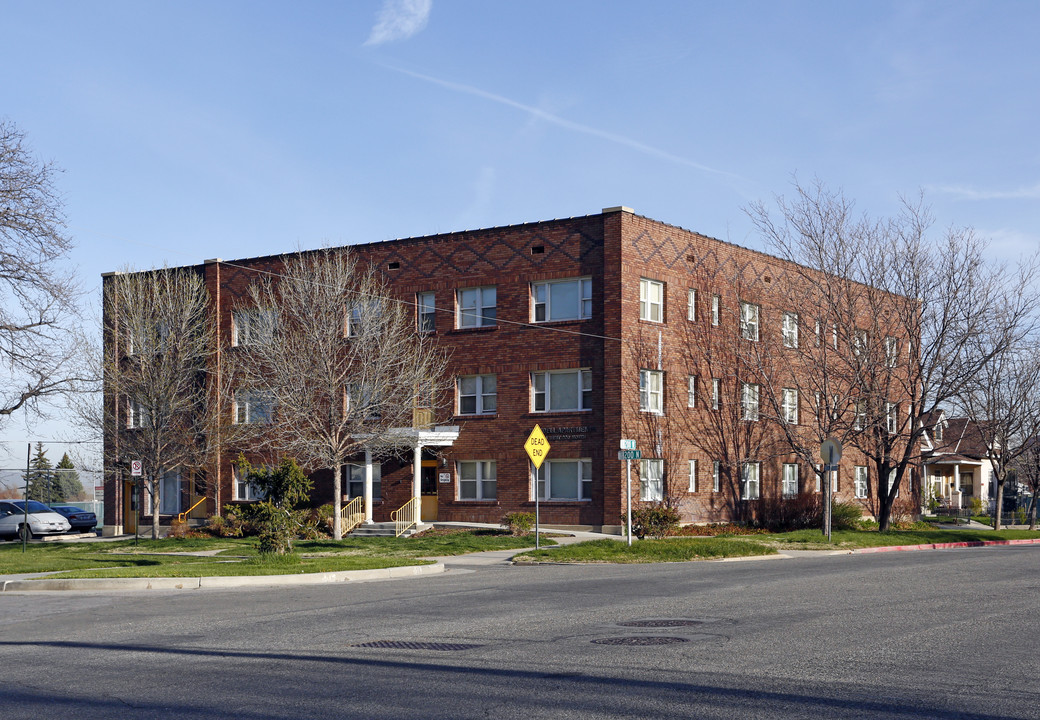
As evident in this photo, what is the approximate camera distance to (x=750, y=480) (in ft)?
141

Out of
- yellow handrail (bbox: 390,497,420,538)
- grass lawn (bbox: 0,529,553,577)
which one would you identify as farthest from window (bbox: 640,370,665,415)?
yellow handrail (bbox: 390,497,420,538)

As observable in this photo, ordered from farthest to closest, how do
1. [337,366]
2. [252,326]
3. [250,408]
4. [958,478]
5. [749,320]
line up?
[958,478] → [250,408] → [252,326] → [749,320] → [337,366]

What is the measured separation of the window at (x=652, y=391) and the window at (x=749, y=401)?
384cm

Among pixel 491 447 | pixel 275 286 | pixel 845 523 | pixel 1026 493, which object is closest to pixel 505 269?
pixel 491 447

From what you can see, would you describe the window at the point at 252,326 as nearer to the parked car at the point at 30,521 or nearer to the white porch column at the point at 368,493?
the white porch column at the point at 368,493

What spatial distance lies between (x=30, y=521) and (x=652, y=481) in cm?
2299

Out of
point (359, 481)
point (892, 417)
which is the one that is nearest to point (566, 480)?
point (359, 481)

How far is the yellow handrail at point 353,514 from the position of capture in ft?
131

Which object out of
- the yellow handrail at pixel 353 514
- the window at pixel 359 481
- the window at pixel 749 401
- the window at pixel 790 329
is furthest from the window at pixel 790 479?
the yellow handrail at pixel 353 514

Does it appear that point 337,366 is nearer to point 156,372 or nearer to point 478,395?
point 478,395

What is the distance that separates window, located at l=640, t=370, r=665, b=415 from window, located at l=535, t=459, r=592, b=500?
296 centimetres

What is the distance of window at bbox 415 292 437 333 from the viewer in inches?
1622

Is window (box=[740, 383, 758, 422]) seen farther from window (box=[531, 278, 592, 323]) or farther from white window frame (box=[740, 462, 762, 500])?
window (box=[531, 278, 592, 323])

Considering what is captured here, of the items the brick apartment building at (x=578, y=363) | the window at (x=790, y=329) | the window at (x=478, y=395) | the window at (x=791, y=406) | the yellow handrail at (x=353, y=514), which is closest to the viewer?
the brick apartment building at (x=578, y=363)
